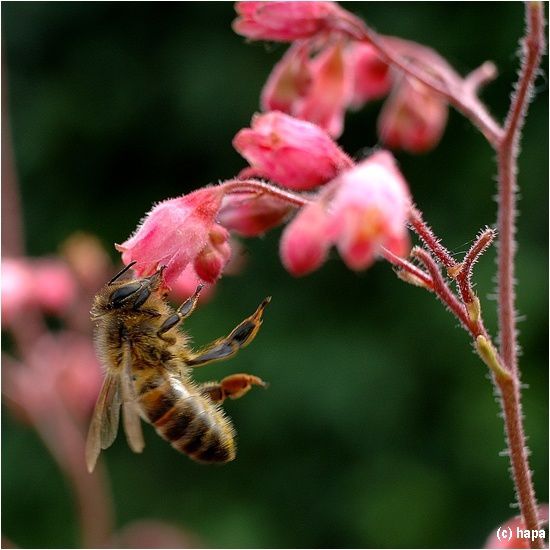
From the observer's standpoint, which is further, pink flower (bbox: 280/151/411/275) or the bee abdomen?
the bee abdomen

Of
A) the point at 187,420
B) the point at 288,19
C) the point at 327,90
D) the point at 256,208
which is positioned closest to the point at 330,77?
the point at 327,90

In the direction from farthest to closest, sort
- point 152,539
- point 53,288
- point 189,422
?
point 152,539 < point 53,288 < point 189,422

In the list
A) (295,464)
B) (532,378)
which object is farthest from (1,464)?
(532,378)

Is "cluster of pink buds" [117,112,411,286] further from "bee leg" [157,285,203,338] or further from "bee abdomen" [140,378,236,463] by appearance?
"bee abdomen" [140,378,236,463]

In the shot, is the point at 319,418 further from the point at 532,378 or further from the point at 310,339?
the point at 532,378

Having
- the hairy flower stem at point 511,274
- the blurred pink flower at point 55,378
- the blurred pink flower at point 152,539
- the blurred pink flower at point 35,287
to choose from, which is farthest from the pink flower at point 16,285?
the hairy flower stem at point 511,274

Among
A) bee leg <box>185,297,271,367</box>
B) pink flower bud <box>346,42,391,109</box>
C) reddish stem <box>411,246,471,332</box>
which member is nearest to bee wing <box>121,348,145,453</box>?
bee leg <box>185,297,271,367</box>

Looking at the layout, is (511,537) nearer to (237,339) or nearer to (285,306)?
(237,339)
